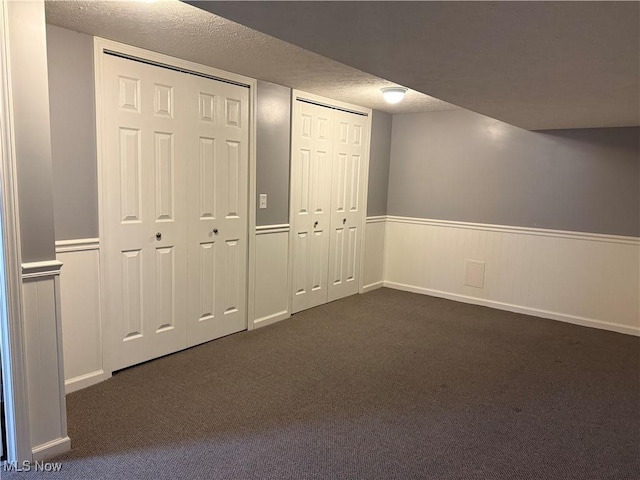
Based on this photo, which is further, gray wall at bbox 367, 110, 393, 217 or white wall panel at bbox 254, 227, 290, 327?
gray wall at bbox 367, 110, 393, 217

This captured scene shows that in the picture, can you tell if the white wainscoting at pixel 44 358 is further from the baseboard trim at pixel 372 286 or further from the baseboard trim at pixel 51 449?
the baseboard trim at pixel 372 286

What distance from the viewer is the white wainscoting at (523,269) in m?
4.14

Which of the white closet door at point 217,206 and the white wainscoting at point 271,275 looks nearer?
the white closet door at point 217,206

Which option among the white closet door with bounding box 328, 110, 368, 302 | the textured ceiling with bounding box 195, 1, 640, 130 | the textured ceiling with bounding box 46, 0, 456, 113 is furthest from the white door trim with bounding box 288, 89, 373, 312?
the textured ceiling with bounding box 195, 1, 640, 130

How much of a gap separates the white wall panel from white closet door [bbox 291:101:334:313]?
0.51 ft

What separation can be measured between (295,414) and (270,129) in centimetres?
235

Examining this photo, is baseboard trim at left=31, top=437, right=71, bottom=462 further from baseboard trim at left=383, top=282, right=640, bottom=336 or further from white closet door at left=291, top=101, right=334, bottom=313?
baseboard trim at left=383, top=282, right=640, bottom=336

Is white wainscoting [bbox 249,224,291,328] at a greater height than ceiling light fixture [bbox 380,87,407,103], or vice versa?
ceiling light fixture [bbox 380,87,407,103]

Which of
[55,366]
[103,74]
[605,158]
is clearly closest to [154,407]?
[55,366]

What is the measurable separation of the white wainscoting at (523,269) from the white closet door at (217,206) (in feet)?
7.73

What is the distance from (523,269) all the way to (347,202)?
1942 mm

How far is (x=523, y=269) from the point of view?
4613 millimetres

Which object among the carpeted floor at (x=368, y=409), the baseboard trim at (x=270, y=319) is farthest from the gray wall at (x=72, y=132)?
the baseboard trim at (x=270, y=319)

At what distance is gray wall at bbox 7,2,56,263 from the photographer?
6.07ft
